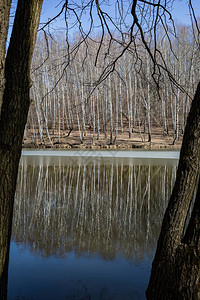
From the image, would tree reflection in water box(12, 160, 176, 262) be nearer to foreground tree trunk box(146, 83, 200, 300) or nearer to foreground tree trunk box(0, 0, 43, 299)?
foreground tree trunk box(146, 83, 200, 300)

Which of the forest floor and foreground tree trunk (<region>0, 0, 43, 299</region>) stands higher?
foreground tree trunk (<region>0, 0, 43, 299</region>)

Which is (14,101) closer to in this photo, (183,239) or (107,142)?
(183,239)

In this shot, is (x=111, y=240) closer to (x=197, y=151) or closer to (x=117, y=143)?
(x=197, y=151)

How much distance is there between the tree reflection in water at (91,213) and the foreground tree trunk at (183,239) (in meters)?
1.44

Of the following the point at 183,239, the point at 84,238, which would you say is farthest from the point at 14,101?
the point at 84,238

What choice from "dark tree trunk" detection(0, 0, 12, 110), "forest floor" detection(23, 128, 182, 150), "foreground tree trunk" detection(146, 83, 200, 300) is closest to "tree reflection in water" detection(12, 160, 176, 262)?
"foreground tree trunk" detection(146, 83, 200, 300)

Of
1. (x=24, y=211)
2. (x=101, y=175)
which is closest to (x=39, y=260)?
(x=24, y=211)

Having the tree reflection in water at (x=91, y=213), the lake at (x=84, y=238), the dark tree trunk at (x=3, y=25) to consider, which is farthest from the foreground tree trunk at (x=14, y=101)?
the tree reflection in water at (x=91, y=213)

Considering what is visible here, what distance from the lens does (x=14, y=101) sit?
2.47 m

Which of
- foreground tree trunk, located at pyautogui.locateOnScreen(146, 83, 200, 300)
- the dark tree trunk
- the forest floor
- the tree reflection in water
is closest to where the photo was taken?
the dark tree trunk

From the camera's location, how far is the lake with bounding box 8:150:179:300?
3.30 meters

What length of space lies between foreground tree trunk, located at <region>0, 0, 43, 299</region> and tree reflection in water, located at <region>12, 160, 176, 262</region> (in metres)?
1.74

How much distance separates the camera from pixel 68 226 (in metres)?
5.09

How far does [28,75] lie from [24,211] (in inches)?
148
